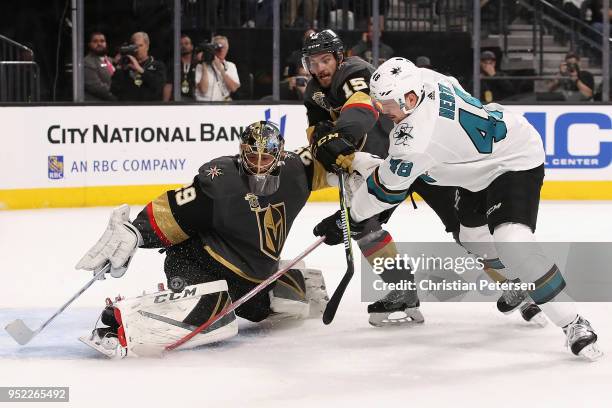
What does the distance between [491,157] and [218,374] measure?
116cm

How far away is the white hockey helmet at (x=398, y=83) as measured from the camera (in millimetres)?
3713

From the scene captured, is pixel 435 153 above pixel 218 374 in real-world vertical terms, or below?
above

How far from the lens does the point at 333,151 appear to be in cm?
408

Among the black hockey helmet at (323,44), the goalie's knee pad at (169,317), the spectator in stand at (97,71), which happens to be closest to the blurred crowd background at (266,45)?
the spectator in stand at (97,71)

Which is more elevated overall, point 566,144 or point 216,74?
point 216,74

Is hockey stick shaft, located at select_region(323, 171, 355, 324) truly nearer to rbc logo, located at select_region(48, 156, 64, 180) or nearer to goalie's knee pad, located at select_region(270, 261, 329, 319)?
goalie's knee pad, located at select_region(270, 261, 329, 319)

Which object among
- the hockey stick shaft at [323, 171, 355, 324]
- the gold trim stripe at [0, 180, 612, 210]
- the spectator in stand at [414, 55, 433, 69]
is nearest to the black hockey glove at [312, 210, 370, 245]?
the hockey stick shaft at [323, 171, 355, 324]

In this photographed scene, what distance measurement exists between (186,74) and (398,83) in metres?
4.97

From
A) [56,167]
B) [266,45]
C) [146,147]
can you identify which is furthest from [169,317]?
[266,45]

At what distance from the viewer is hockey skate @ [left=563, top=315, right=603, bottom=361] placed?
372 cm

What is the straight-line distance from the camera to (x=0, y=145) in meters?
7.76

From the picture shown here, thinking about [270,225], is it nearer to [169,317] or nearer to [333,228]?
[333,228]

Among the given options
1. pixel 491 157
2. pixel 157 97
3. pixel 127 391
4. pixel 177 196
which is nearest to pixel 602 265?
pixel 491 157

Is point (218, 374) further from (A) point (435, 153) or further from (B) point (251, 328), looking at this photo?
(A) point (435, 153)
